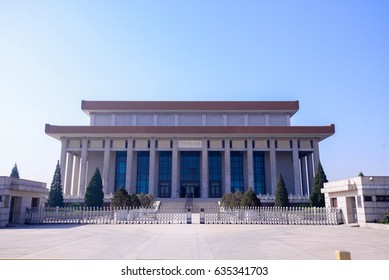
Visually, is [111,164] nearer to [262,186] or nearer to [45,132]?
[45,132]

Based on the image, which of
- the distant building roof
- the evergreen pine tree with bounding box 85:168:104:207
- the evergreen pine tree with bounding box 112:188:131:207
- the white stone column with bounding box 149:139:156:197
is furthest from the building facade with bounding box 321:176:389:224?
the distant building roof

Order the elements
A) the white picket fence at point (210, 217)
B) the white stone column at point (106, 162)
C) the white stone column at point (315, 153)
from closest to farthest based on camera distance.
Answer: the white picket fence at point (210, 217)
the white stone column at point (106, 162)
the white stone column at point (315, 153)

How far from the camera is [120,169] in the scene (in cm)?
5388

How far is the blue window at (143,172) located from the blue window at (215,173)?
1121 centimetres

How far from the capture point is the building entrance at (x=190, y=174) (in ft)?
175

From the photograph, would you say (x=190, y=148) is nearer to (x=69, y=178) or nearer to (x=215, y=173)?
(x=215, y=173)

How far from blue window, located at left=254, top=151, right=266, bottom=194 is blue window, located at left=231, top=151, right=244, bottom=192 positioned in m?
2.52

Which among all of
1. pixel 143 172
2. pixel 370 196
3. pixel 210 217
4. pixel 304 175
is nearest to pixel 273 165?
pixel 304 175

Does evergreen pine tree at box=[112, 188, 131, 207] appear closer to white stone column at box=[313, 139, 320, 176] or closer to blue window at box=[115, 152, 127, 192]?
blue window at box=[115, 152, 127, 192]

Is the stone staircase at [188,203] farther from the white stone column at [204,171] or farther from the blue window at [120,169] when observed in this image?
the blue window at [120,169]

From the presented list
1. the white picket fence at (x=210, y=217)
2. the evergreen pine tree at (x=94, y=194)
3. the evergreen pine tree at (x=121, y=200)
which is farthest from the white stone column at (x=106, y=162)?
the white picket fence at (x=210, y=217)

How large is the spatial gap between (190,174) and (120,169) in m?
12.7

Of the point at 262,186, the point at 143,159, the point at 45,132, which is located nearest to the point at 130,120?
the point at 143,159

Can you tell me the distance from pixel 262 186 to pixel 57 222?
3868 cm
